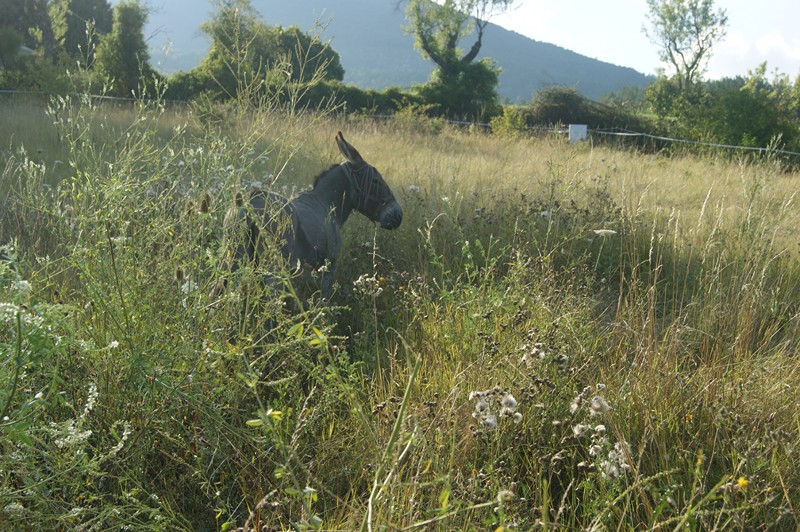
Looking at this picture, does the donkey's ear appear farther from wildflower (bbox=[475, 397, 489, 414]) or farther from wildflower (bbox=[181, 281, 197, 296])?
wildflower (bbox=[475, 397, 489, 414])

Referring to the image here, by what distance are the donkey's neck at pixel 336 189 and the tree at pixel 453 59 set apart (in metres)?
29.4

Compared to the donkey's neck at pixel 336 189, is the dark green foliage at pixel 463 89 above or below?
above

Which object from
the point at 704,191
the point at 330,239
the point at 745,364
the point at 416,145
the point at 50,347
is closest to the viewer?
the point at 50,347

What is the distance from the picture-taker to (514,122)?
2073cm

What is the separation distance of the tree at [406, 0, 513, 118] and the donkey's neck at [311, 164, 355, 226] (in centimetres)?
2943

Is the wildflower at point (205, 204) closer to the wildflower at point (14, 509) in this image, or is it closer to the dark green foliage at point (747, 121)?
the wildflower at point (14, 509)

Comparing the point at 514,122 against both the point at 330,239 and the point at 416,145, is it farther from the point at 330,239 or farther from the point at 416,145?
the point at 330,239

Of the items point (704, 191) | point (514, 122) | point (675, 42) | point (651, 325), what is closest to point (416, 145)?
point (704, 191)

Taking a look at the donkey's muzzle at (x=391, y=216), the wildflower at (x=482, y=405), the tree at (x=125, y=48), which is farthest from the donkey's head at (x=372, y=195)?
the tree at (x=125, y=48)

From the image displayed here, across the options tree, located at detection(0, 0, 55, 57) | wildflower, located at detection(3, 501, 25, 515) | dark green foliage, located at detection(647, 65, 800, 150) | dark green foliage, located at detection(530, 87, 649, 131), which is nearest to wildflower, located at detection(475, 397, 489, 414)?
wildflower, located at detection(3, 501, 25, 515)

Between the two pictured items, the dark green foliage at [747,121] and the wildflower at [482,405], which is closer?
the wildflower at [482,405]

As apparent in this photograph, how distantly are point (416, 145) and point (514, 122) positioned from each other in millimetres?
8453

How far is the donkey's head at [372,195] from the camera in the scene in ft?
18.2

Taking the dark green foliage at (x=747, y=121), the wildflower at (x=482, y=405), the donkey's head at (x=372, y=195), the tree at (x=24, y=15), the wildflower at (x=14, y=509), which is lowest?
the wildflower at (x=14, y=509)
